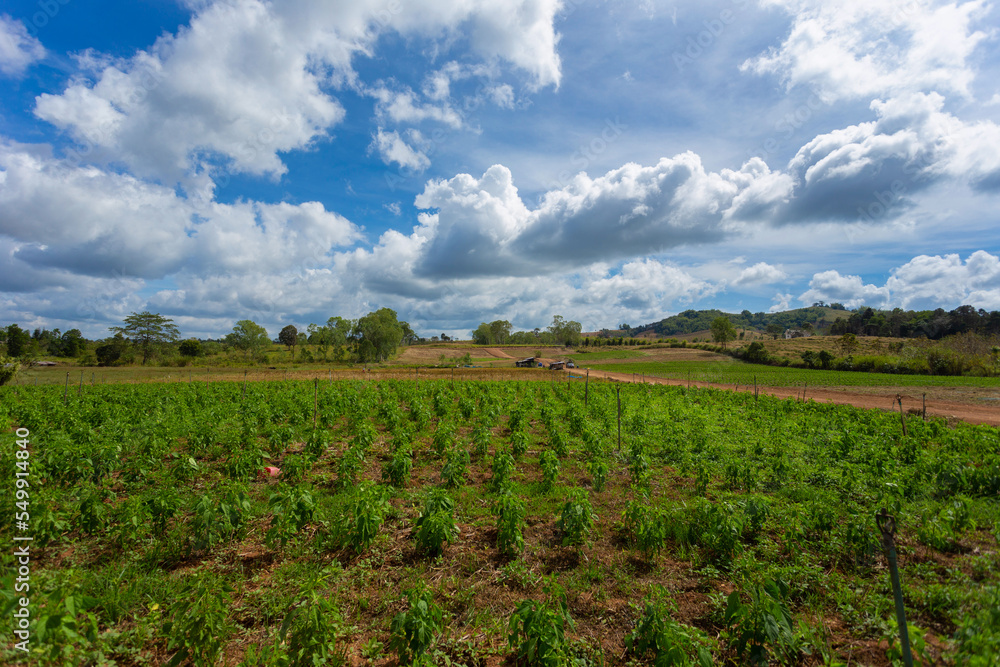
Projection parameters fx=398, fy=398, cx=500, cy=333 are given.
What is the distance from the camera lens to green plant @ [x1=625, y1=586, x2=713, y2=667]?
12.2ft

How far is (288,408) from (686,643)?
17.0 m

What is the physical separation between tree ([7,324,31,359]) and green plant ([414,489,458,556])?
99.6 metres

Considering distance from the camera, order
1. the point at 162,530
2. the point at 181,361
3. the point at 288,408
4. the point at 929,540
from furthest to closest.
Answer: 1. the point at 181,361
2. the point at 288,408
3. the point at 162,530
4. the point at 929,540

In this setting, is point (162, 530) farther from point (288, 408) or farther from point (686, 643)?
point (288, 408)

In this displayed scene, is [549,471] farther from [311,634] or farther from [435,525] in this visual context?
[311,634]

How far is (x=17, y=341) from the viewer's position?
71.1 m

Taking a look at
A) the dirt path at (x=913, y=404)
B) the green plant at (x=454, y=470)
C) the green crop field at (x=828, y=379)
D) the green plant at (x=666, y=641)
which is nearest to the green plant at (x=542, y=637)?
the green plant at (x=666, y=641)

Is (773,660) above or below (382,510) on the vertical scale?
below

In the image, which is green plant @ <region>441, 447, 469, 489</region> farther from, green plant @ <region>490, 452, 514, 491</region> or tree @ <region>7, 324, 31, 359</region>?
tree @ <region>7, 324, 31, 359</region>

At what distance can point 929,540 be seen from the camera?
254 inches

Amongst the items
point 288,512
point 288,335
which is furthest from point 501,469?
point 288,335

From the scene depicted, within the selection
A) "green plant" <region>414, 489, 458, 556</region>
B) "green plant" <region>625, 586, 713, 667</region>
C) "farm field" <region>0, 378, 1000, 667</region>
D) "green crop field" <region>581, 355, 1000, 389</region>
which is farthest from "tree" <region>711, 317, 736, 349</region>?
"green plant" <region>625, 586, 713, 667</region>

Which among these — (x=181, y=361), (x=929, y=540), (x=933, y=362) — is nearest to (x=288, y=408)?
(x=929, y=540)

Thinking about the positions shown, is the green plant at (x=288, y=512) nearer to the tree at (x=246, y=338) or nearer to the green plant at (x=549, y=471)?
the green plant at (x=549, y=471)
